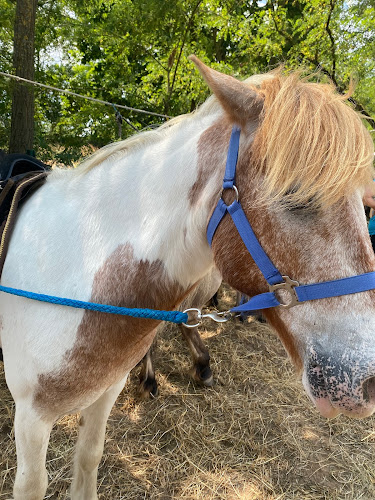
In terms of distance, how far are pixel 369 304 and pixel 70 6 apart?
8104mm

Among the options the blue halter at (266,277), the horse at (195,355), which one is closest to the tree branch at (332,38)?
the horse at (195,355)

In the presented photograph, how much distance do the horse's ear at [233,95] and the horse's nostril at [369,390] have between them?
2.88ft

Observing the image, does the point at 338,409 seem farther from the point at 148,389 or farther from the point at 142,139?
the point at 148,389

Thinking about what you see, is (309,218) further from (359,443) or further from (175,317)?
(359,443)

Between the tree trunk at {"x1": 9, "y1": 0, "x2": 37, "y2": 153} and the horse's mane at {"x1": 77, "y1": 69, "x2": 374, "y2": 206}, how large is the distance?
470 cm

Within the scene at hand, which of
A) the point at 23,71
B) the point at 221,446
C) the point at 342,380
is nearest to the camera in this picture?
the point at 342,380

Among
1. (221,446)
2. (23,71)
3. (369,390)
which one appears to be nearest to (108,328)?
(369,390)

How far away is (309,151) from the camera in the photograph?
0.96 m

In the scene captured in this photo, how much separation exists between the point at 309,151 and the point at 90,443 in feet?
5.98

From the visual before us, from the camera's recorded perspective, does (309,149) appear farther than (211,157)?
No

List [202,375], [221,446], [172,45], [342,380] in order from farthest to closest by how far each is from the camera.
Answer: [172,45], [202,375], [221,446], [342,380]

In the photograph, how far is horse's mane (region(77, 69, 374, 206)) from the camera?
932mm

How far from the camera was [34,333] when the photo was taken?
52.1 inches

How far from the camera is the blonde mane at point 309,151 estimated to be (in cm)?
93
